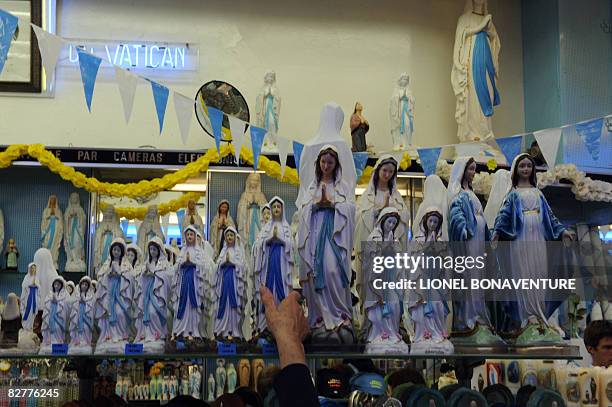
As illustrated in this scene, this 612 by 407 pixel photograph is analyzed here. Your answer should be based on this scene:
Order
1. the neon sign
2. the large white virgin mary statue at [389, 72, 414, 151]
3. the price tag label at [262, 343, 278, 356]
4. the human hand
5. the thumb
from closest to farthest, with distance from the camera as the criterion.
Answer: the human hand
the thumb
the price tag label at [262, 343, 278, 356]
the large white virgin mary statue at [389, 72, 414, 151]
the neon sign

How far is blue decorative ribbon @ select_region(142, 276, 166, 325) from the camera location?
10.1 ft

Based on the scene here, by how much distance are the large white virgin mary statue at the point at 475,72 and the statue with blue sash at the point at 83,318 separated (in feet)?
18.2

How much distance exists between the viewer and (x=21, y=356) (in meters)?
2.66

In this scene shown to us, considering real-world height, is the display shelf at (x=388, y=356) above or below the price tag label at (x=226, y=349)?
below

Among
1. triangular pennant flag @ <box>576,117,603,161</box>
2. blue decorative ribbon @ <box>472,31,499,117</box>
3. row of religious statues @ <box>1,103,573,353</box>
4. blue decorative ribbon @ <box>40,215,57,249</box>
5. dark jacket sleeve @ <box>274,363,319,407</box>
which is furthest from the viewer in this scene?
blue decorative ribbon @ <box>472,31,499,117</box>

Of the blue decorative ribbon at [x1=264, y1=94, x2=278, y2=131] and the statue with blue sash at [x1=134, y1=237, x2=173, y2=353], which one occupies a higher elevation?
the blue decorative ribbon at [x1=264, y1=94, x2=278, y2=131]

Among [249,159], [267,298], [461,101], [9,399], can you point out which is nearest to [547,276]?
[267,298]

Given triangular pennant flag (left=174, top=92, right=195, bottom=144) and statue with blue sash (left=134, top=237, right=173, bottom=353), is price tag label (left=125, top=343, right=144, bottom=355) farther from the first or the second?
triangular pennant flag (left=174, top=92, right=195, bottom=144)

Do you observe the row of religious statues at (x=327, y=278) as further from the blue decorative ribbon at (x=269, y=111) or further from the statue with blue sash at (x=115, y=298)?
the blue decorative ribbon at (x=269, y=111)

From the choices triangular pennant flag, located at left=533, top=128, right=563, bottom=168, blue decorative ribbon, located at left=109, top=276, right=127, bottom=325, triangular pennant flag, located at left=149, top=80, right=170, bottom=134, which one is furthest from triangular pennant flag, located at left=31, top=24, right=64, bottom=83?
triangular pennant flag, located at left=533, top=128, right=563, bottom=168

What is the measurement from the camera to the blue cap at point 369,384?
2697mm

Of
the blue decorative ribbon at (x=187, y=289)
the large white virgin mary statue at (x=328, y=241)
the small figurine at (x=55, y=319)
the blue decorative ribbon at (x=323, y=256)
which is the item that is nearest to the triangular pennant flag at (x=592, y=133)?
the large white virgin mary statue at (x=328, y=241)

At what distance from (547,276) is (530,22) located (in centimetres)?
655

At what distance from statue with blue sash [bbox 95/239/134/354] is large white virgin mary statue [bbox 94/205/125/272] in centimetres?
390
